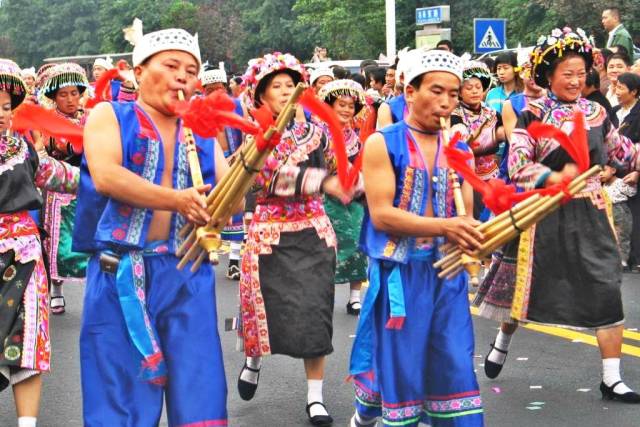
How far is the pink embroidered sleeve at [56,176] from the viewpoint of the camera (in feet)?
19.5

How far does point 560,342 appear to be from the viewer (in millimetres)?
8562

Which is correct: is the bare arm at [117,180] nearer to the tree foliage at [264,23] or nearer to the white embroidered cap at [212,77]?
the white embroidered cap at [212,77]

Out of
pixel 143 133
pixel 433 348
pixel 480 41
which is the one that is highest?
pixel 480 41

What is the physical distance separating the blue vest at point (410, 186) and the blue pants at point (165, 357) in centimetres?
89

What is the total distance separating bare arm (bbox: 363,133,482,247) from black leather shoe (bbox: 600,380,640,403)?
1.97 meters

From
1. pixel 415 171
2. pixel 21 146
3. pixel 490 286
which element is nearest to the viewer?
pixel 415 171

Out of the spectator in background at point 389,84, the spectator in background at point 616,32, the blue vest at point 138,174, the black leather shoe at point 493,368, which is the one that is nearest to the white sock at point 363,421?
the blue vest at point 138,174

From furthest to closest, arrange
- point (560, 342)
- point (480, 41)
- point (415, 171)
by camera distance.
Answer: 1. point (480, 41)
2. point (560, 342)
3. point (415, 171)

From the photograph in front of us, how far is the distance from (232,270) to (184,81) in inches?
277

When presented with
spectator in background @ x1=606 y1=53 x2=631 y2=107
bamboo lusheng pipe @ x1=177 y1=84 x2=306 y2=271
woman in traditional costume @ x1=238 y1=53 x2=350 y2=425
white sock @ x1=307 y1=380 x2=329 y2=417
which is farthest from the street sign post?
bamboo lusheng pipe @ x1=177 y1=84 x2=306 y2=271

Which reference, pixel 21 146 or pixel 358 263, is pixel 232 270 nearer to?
pixel 358 263

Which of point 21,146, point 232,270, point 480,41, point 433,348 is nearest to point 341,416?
point 433,348

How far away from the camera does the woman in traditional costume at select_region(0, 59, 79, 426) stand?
5.87 metres

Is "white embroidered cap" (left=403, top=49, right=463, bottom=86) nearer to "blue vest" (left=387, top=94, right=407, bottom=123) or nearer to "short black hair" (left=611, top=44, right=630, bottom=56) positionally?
"blue vest" (left=387, top=94, right=407, bottom=123)
